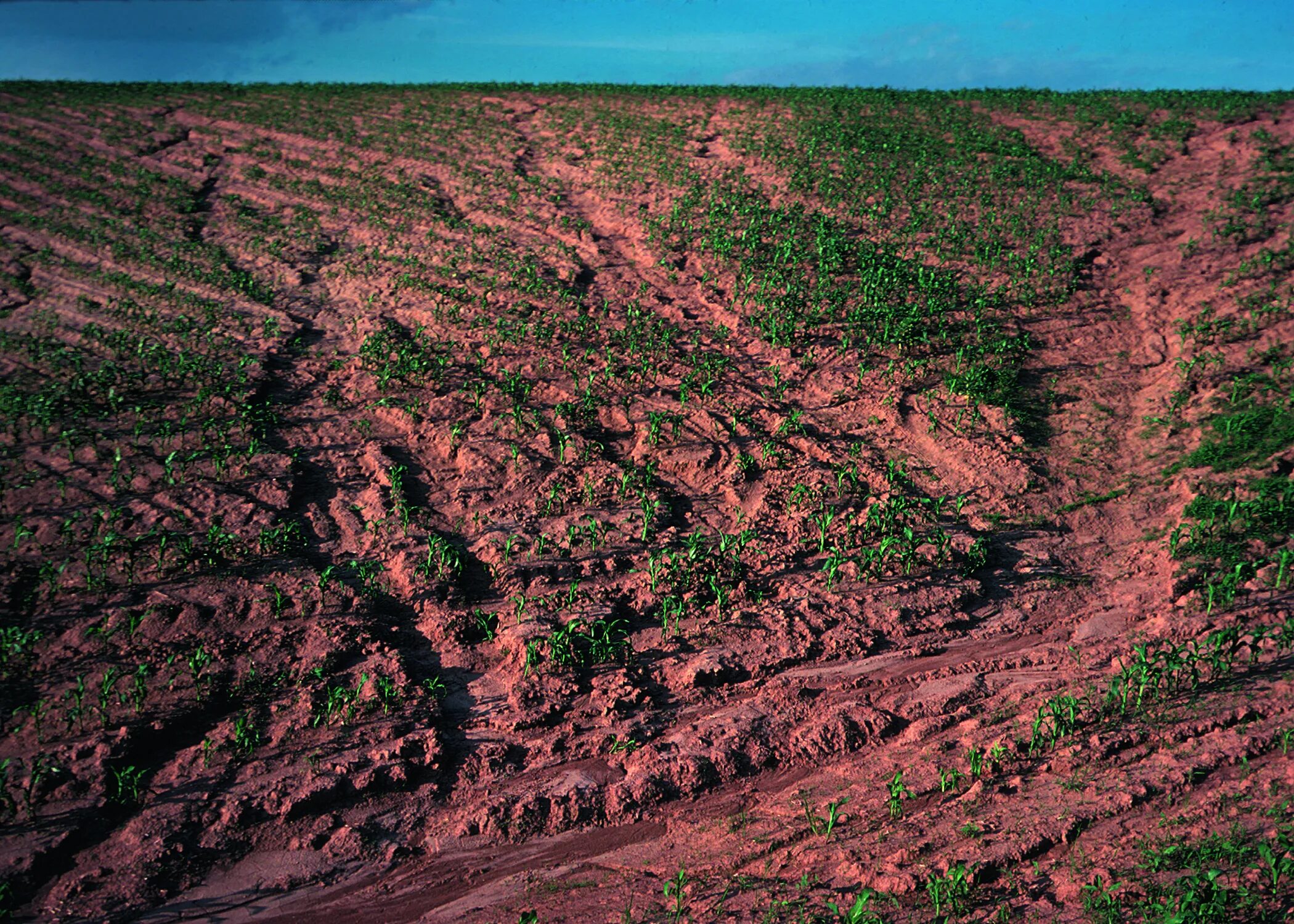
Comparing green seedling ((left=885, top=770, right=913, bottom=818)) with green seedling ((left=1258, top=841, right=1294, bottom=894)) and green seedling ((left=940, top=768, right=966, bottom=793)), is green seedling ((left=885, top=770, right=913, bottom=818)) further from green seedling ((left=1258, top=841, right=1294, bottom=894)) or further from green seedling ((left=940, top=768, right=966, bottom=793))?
green seedling ((left=1258, top=841, right=1294, bottom=894))

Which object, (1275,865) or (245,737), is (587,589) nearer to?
(245,737)

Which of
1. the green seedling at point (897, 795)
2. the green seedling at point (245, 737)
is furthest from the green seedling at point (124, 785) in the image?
the green seedling at point (897, 795)

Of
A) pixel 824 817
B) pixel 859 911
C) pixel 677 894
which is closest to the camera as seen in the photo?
pixel 859 911

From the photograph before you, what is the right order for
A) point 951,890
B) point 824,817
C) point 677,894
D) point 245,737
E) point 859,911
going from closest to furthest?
point 859,911
point 951,890
point 677,894
point 824,817
point 245,737

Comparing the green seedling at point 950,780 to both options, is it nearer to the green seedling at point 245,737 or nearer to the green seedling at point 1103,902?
the green seedling at point 1103,902

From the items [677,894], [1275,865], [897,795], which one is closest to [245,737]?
[677,894]

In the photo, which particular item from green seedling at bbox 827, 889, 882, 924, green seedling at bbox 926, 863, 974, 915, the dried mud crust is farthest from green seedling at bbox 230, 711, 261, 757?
green seedling at bbox 926, 863, 974, 915

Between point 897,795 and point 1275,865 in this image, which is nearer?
point 1275,865

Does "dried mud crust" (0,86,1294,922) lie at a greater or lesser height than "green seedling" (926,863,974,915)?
greater

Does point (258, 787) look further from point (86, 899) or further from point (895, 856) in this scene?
point (895, 856)
